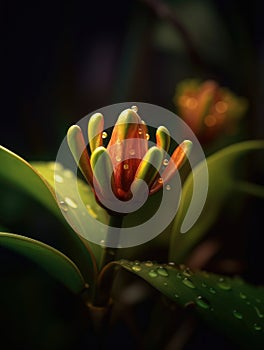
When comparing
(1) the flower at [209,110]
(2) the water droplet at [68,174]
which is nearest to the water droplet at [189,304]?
(2) the water droplet at [68,174]

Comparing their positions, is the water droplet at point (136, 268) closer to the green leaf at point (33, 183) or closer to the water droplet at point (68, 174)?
the green leaf at point (33, 183)

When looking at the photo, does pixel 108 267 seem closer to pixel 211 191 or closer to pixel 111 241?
pixel 111 241

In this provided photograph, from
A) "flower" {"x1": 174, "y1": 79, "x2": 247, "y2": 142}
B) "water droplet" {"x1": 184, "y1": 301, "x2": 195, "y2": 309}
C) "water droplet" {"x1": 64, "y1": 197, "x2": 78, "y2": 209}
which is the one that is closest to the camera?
"water droplet" {"x1": 184, "y1": 301, "x2": 195, "y2": 309}

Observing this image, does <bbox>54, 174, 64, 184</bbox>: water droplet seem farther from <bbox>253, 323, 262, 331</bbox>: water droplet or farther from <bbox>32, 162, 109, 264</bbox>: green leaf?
<bbox>253, 323, 262, 331</bbox>: water droplet

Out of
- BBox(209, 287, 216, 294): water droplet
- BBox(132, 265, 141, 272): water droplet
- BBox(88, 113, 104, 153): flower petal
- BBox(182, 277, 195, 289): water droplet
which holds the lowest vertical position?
BBox(209, 287, 216, 294): water droplet

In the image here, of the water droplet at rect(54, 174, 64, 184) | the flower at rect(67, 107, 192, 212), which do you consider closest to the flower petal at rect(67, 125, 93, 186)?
the flower at rect(67, 107, 192, 212)

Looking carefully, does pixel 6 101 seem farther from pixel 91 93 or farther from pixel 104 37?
pixel 104 37

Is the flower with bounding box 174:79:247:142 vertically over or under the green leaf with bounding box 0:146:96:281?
over
